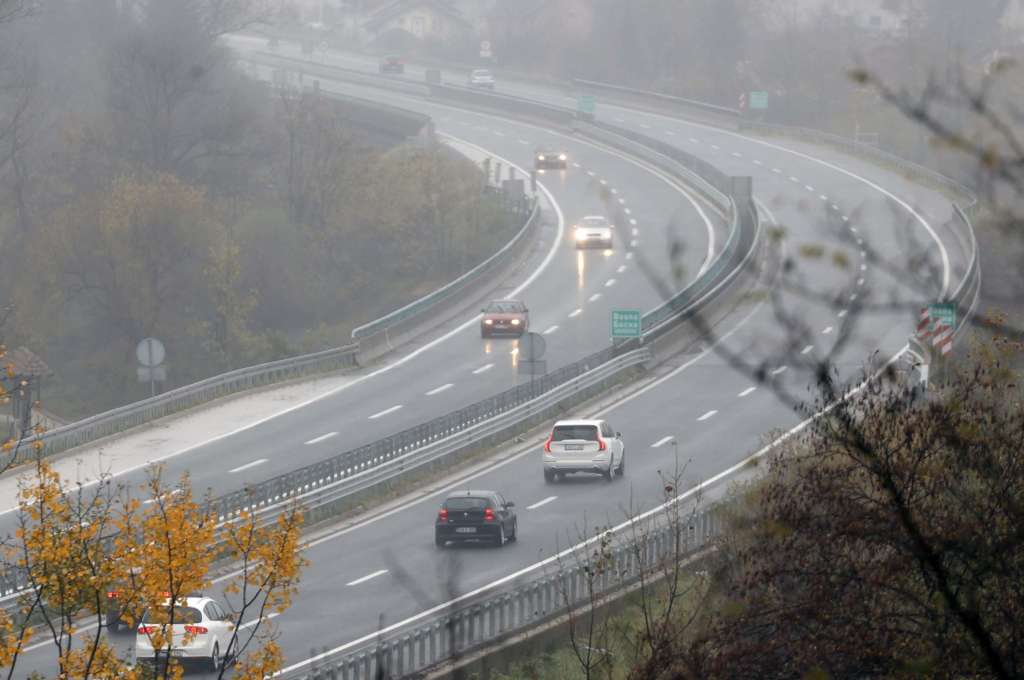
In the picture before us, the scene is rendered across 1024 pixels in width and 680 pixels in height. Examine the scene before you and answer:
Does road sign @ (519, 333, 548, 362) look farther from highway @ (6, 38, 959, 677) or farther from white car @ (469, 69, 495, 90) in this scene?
white car @ (469, 69, 495, 90)

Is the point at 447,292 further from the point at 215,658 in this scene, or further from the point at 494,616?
the point at 215,658

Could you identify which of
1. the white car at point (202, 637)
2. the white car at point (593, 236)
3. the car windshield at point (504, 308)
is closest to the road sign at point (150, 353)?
the car windshield at point (504, 308)

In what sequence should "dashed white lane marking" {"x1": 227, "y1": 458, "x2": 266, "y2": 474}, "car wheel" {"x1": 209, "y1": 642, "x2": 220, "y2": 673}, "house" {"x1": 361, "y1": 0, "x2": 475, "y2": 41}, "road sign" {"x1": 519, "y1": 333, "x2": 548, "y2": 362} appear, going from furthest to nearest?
"house" {"x1": 361, "y1": 0, "x2": 475, "y2": 41}, "road sign" {"x1": 519, "y1": 333, "x2": 548, "y2": 362}, "dashed white lane marking" {"x1": 227, "y1": 458, "x2": 266, "y2": 474}, "car wheel" {"x1": 209, "y1": 642, "x2": 220, "y2": 673}

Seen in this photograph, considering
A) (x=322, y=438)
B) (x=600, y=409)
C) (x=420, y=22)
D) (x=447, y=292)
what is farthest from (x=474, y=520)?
(x=420, y=22)

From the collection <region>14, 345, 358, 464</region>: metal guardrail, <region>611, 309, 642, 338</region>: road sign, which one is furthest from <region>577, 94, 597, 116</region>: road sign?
<region>611, 309, 642, 338</region>: road sign

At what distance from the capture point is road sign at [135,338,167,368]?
139 feet

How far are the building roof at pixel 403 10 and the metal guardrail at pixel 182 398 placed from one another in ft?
346

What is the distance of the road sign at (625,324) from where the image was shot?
1874 inches

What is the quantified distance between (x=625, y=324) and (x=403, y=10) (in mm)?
110717

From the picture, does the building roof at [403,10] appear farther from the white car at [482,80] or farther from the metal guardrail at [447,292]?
the metal guardrail at [447,292]

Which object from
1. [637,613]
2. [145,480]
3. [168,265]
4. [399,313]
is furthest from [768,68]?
[637,613]

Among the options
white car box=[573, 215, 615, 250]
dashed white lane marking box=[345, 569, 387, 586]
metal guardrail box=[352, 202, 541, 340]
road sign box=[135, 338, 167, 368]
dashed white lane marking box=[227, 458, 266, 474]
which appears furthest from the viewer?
white car box=[573, 215, 615, 250]

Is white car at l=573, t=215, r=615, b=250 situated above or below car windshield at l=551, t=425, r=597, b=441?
below

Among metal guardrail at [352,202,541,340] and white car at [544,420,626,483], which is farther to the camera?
metal guardrail at [352,202,541,340]
